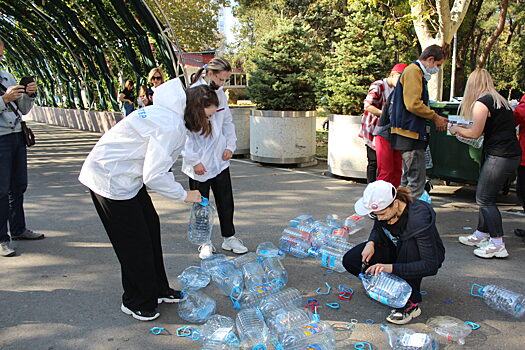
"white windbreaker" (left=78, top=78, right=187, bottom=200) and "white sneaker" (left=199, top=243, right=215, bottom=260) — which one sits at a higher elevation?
"white windbreaker" (left=78, top=78, right=187, bottom=200)

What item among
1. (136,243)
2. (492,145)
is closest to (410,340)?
(136,243)

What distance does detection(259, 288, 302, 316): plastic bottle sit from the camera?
137 inches

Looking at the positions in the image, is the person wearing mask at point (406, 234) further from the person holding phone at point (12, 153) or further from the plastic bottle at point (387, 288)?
the person holding phone at point (12, 153)

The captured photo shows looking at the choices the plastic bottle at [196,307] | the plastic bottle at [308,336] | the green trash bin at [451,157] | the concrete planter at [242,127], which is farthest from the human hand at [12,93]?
the concrete planter at [242,127]

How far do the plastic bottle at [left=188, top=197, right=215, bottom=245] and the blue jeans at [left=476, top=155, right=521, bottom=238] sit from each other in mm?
3059

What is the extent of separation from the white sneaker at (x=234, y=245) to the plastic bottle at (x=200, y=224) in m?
0.23

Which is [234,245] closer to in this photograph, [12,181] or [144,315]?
[144,315]

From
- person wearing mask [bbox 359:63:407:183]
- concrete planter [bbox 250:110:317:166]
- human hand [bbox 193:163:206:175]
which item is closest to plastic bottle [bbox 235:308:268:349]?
human hand [bbox 193:163:206:175]

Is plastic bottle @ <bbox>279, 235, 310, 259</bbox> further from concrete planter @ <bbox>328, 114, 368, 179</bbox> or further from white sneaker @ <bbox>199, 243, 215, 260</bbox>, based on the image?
concrete planter @ <bbox>328, 114, 368, 179</bbox>

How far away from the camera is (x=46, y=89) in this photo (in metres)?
24.6

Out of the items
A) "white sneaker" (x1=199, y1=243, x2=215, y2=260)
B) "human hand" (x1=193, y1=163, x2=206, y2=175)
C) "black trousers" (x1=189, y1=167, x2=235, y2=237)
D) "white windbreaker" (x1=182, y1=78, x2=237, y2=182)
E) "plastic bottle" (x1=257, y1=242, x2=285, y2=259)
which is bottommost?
"plastic bottle" (x1=257, y1=242, x2=285, y2=259)

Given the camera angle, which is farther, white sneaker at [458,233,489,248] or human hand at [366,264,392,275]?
white sneaker at [458,233,489,248]

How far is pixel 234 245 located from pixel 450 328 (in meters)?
2.37

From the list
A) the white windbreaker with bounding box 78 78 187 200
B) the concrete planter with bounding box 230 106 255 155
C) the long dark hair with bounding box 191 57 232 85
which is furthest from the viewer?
the concrete planter with bounding box 230 106 255 155
